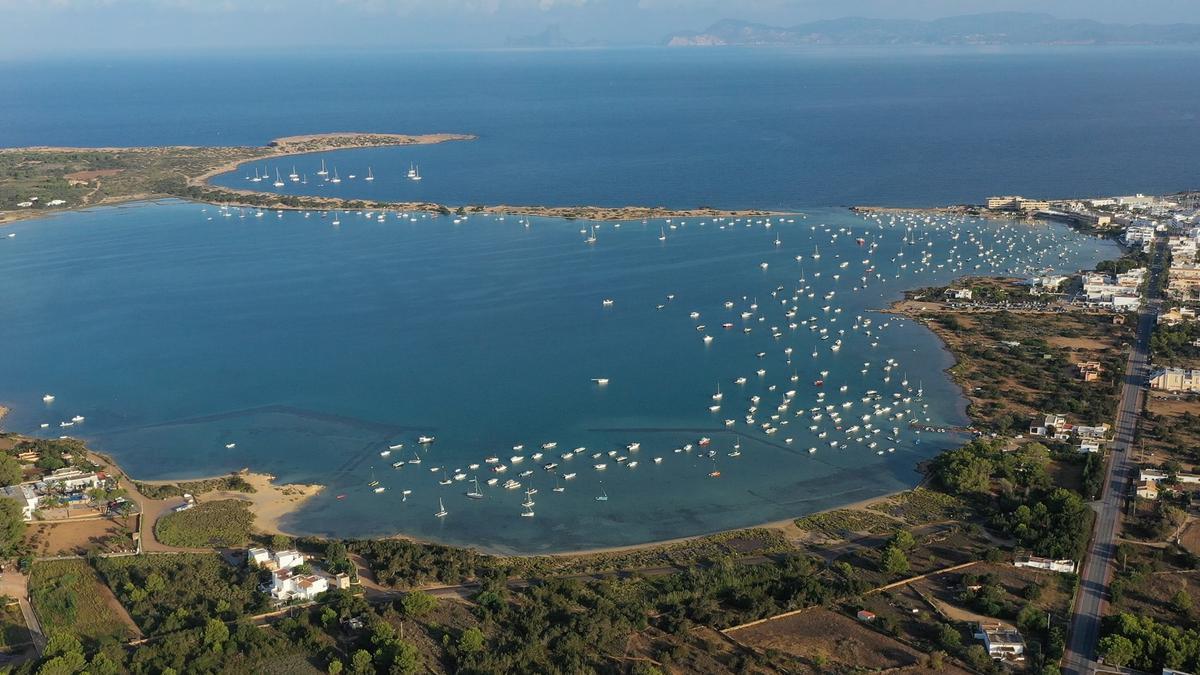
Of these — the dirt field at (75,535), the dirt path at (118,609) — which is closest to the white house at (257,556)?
the dirt path at (118,609)

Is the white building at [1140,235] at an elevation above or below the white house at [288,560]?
above

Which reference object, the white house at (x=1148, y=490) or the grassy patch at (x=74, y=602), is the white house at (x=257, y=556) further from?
the white house at (x=1148, y=490)

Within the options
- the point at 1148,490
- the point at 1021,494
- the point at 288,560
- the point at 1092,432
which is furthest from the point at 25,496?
the point at 1092,432

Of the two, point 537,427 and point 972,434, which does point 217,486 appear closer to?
point 537,427

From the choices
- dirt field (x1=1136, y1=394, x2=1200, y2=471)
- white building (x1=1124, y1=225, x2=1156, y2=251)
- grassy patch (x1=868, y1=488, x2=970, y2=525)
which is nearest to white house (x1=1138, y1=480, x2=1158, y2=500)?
dirt field (x1=1136, y1=394, x2=1200, y2=471)

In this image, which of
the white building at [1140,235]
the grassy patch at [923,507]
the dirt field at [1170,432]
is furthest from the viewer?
the white building at [1140,235]

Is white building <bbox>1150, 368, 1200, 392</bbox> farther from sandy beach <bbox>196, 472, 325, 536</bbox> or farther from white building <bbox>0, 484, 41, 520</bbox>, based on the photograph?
white building <bbox>0, 484, 41, 520</bbox>

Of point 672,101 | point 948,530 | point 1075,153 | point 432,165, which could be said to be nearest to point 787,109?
point 672,101

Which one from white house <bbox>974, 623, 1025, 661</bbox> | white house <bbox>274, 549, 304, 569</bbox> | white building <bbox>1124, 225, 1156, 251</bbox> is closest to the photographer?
white house <bbox>974, 623, 1025, 661</bbox>
